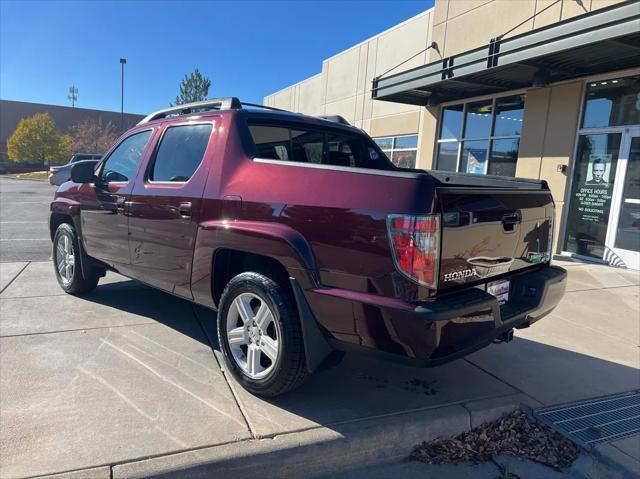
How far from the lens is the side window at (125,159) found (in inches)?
167

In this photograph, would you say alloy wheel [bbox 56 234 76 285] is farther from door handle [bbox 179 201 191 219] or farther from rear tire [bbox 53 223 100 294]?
door handle [bbox 179 201 191 219]

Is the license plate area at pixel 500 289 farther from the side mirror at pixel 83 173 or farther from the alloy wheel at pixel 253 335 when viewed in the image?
the side mirror at pixel 83 173

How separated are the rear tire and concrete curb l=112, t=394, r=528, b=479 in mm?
3131

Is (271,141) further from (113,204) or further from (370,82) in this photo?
(370,82)

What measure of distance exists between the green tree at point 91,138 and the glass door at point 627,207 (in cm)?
5360

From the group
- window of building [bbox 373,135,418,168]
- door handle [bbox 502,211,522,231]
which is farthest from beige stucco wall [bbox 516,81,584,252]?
door handle [bbox 502,211,522,231]

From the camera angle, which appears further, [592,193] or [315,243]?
[592,193]

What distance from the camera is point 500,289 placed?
9.74ft

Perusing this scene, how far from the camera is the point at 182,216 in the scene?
3.45m

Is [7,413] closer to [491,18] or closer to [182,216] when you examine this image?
[182,216]

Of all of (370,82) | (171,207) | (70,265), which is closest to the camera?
(171,207)

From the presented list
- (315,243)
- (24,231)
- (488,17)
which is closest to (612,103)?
(488,17)

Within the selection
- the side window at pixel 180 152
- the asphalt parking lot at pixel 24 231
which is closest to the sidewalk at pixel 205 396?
the side window at pixel 180 152

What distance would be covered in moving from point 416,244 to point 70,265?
13.9 ft
